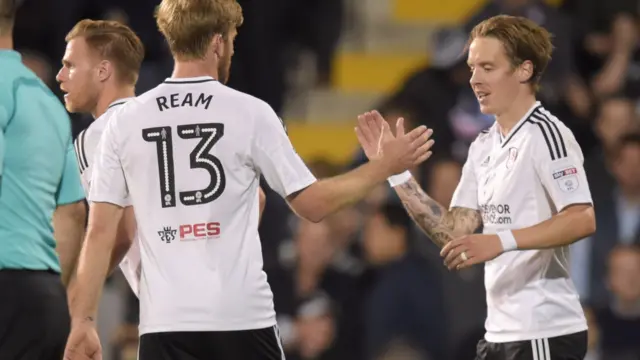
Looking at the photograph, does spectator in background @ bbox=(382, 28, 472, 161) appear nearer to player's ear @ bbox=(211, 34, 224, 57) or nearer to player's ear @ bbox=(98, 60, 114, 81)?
player's ear @ bbox=(98, 60, 114, 81)

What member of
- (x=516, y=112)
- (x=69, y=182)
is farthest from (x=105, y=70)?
(x=516, y=112)

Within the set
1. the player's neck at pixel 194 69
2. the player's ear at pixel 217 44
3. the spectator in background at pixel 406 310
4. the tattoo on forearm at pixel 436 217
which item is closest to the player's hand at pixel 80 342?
the player's neck at pixel 194 69

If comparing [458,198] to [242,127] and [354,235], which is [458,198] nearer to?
[242,127]

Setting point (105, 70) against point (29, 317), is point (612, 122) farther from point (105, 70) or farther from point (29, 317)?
point (29, 317)

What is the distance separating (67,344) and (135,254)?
0.62m

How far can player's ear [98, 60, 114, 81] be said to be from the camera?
6.01m

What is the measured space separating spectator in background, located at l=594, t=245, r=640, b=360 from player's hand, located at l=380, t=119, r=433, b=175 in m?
3.45

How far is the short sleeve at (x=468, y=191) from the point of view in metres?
6.07

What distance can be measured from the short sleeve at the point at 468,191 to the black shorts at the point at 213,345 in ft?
4.20

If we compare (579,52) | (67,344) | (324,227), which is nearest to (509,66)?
(67,344)

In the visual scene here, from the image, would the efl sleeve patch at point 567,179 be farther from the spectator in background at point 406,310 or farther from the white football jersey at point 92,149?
the spectator in background at point 406,310

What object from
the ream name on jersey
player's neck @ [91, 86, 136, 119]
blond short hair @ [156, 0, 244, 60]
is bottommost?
the ream name on jersey

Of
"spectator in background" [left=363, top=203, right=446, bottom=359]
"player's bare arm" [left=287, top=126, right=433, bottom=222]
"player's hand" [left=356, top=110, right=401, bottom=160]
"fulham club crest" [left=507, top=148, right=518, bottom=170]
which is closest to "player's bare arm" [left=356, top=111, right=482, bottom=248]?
"fulham club crest" [left=507, top=148, right=518, bottom=170]

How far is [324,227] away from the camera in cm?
949
